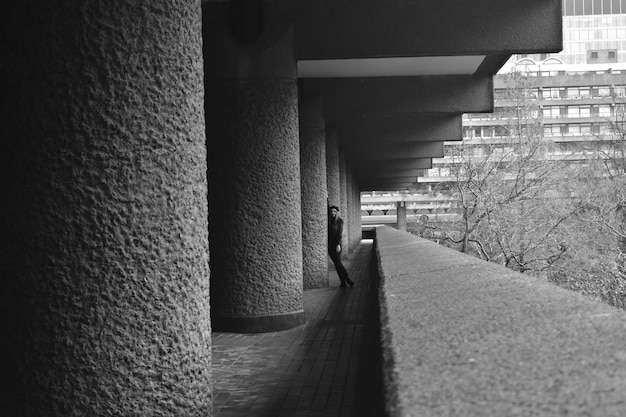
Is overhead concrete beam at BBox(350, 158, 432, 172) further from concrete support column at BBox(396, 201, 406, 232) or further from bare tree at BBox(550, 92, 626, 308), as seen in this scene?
concrete support column at BBox(396, 201, 406, 232)

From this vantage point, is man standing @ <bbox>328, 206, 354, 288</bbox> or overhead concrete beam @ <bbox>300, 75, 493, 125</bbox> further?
overhead concrete beam @ <bbox>300, 75, 493, 125</bbox>

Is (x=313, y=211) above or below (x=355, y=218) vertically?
above

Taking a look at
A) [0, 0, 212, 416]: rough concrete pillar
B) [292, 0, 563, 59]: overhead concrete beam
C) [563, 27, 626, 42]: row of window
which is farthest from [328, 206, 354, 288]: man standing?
[563, 27, 626, 42]: row of window

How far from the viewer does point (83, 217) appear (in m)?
4.16

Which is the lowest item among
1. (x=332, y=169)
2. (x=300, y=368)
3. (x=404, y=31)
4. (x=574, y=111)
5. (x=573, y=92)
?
(x=300, y=368)

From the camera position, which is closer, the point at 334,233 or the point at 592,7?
the point at 334,233

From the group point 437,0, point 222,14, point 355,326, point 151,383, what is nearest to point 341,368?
point 355,326

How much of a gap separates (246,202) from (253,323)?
1.37 meters

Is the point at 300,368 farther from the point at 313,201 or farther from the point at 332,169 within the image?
the point at 332,169

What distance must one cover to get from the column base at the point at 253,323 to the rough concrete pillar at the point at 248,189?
11 mm

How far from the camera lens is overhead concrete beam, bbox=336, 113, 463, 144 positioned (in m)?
24.3

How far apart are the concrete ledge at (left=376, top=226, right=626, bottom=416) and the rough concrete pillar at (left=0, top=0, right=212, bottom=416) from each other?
1409 mm

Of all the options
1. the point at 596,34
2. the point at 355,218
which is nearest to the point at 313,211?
the point at 355,218

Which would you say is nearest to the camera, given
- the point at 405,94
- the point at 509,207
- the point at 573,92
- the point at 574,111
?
the point at 405,94
